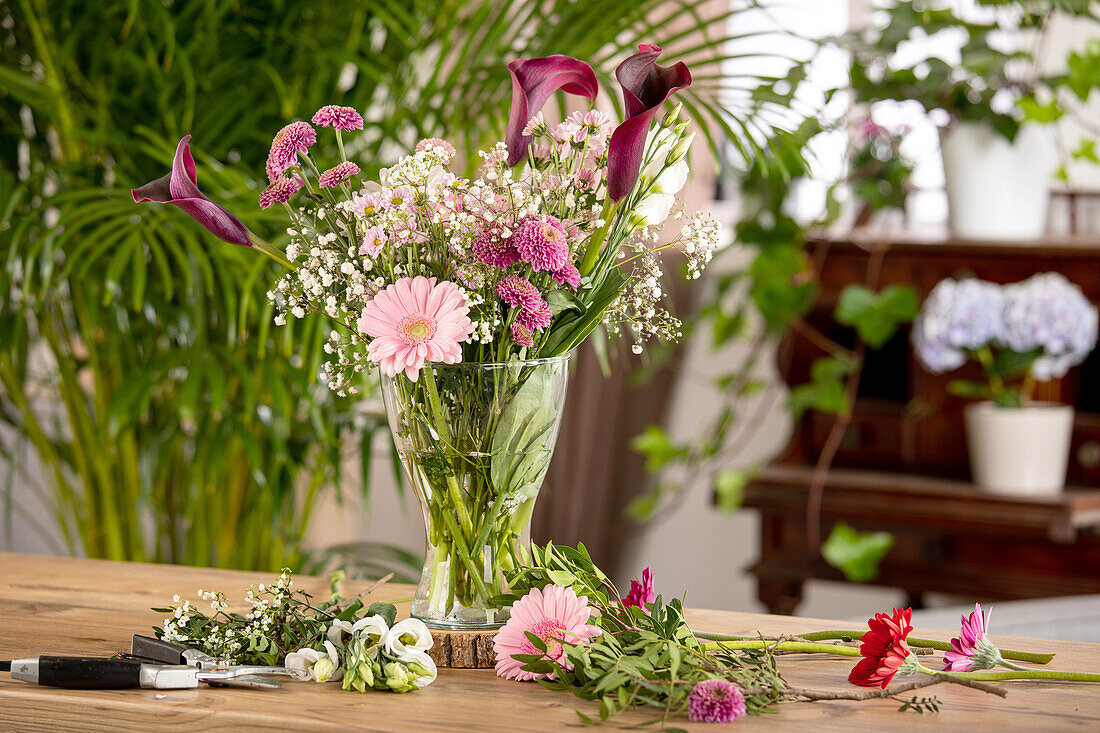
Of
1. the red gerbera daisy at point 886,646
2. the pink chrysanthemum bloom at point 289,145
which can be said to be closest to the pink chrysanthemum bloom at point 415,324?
the pink chrysanthemum bloom at point 289,145

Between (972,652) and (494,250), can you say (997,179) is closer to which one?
(972,652)

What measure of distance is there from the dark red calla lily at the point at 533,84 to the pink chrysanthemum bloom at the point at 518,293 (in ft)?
0.42

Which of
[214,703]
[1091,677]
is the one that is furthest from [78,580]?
[1091,677]

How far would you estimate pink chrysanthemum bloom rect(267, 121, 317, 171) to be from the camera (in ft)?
2.34

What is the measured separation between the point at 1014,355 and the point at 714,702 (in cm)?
156

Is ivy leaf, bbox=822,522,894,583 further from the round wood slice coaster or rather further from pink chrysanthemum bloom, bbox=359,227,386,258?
pink chrysanthemum bloom, bbox=359,227,386,258

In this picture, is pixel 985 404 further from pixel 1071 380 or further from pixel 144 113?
pixel 144 113

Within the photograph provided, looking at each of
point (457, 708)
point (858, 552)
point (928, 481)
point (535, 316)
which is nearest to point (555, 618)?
point (457, 708)

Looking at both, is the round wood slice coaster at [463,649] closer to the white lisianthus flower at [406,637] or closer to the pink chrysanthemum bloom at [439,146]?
the white lisianthus flower at [406,637]

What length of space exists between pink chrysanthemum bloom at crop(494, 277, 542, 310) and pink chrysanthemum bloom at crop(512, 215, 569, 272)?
0.01 meters

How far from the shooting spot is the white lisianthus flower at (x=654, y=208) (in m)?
0.74

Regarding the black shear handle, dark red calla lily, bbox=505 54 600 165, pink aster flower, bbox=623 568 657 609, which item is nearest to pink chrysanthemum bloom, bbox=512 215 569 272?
dark red calla lily, bbox=505 54 600 165

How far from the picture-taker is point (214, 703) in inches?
26.9

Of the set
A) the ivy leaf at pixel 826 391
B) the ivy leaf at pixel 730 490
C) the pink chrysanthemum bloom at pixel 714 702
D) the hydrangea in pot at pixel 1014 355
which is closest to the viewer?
the pink chrysanthemum bloom at pixel 714 702
